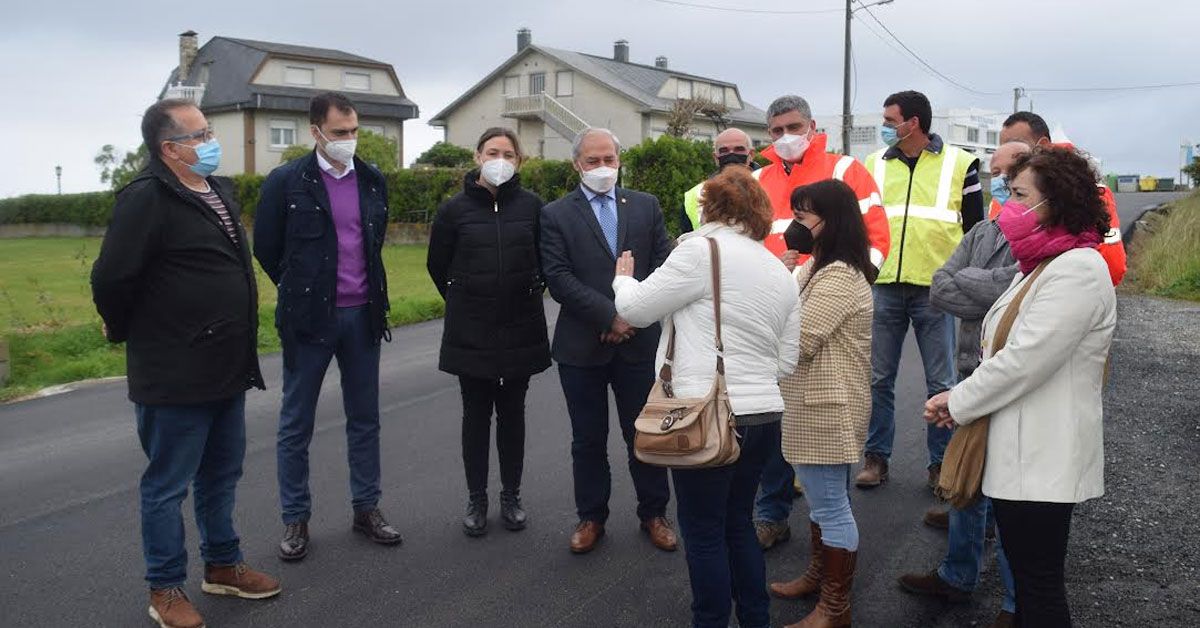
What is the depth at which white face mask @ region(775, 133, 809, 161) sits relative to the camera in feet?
17.3

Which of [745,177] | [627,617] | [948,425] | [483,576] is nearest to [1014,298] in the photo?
[948,425]

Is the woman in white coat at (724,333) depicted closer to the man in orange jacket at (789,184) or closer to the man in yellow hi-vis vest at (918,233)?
the man in orange jacket at (789,184)

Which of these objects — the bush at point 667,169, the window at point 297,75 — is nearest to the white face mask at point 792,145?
the bush at point 667,169

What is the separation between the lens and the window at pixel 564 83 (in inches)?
1893

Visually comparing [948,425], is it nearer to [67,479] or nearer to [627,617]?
[627,617]

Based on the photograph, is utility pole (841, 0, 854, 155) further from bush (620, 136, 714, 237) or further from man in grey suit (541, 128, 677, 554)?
man in grey suit (541, 128, 677, 554)

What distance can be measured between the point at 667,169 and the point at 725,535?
15.9m

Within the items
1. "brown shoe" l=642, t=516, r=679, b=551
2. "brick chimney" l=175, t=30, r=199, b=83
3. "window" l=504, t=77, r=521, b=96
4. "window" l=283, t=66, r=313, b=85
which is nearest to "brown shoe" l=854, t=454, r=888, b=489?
"brown shoe" l=642, t=516, r=679, b=551

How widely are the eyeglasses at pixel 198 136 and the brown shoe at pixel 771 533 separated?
10.6 ft

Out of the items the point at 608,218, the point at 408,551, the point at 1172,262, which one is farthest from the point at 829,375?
the point at 1172,262

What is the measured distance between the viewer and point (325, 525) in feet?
17.2

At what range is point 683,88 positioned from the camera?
5062 cm

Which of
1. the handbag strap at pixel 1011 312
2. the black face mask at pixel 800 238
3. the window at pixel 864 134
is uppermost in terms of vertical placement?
the window at pixel 864 134

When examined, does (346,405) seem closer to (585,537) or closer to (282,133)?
(585,537)
